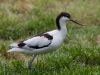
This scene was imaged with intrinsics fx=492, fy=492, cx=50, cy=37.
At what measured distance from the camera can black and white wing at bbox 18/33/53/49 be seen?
870cm

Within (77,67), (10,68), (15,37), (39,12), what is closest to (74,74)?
(77,67)

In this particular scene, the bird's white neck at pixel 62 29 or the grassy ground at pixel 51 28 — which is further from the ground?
the bird's white neck at pixel 62 29

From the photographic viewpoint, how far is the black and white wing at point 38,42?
8.70 meters

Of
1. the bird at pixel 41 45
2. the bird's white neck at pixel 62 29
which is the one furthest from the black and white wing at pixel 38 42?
the bird's white neck at pixel 62 29

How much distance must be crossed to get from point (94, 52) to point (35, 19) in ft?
9.96

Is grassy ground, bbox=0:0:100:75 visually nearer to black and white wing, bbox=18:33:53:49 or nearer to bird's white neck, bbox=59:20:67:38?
black and white wing, bbox=18:33:53:49

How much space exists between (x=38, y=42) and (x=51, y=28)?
358 centimetres

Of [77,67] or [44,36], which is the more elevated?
[44,36]

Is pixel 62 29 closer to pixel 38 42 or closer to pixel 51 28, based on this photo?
pixel 38 42

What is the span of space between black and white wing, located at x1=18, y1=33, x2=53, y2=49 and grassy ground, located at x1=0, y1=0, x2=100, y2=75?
0.48 m

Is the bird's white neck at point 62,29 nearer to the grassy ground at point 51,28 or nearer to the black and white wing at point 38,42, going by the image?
the black and white wing at point 38,42

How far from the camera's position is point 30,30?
1226 cm

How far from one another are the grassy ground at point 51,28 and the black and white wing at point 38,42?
480mm

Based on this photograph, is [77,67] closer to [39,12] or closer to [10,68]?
[10,68]
